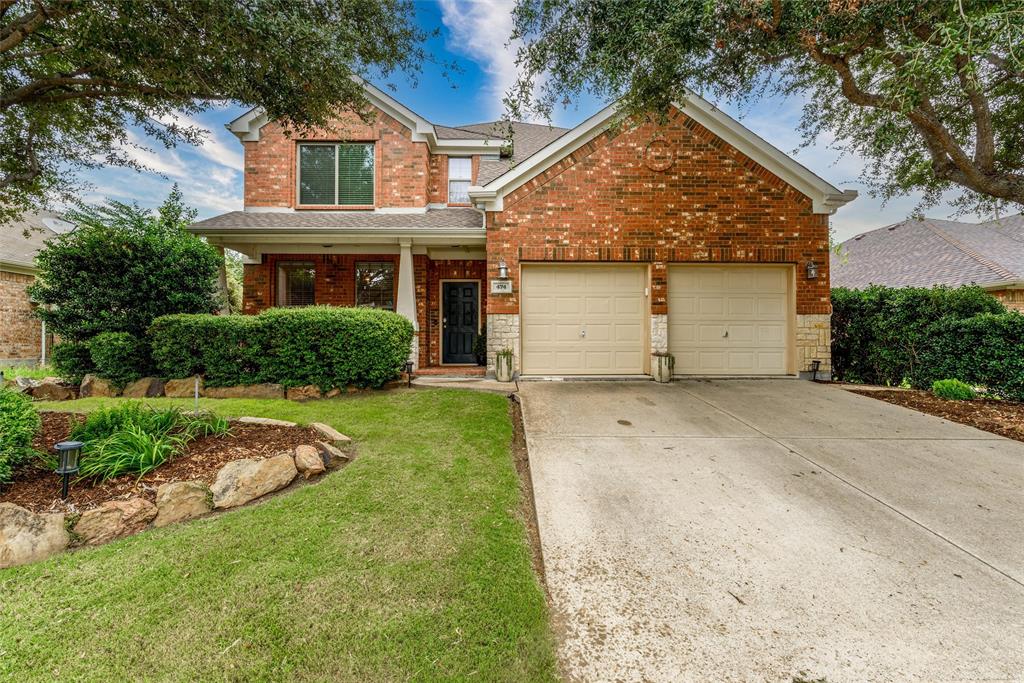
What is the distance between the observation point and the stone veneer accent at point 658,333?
27.0 feet

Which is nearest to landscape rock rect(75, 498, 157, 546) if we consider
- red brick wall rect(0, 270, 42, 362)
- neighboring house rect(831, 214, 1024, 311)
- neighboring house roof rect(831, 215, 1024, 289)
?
red brick wall rect(0, 270, 42, 362)

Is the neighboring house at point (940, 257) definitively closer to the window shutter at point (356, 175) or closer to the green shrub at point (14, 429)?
the window shutter at point (356, 175)

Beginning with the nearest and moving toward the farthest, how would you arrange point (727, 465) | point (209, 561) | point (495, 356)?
point (209, 561) < point (727, 465) < point (495, 356)

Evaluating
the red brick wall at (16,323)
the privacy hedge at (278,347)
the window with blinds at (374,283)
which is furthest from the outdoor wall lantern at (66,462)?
the red brick wall at (16,323)

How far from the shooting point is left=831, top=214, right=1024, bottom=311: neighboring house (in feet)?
40.6

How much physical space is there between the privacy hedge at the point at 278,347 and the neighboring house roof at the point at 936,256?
1478cm

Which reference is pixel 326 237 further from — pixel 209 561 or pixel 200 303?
pixel 209 561

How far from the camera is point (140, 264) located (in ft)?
23.1

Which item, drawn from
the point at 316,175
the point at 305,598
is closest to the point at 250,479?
the point at 305,598

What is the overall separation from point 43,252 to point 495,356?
Result: 773cm

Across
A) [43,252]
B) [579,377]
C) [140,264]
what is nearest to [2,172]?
[43,252]

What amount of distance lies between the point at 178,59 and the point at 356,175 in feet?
18.9

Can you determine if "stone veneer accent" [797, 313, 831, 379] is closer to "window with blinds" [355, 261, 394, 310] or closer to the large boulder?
"window with blinds" [355, 261, 394, 310]

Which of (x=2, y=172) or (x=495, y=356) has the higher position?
(x=2, y=172)
